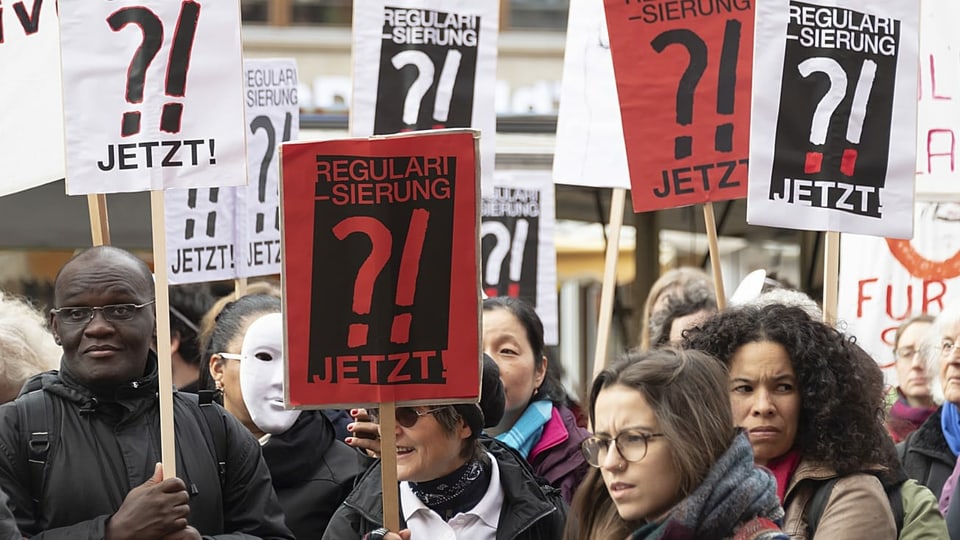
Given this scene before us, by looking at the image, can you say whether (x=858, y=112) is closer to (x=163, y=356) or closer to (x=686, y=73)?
(x=686, y=73)

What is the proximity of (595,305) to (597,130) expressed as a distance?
7192 millimetres

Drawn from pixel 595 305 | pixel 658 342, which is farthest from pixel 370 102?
pixel 595 305

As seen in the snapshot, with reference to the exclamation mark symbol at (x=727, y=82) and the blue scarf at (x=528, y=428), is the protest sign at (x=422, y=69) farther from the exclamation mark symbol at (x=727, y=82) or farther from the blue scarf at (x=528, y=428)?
the blue scarf at (x=528, y=428)

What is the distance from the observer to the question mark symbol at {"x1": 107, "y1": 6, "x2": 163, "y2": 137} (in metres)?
4.60

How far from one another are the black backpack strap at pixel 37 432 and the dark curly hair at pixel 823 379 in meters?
1.64

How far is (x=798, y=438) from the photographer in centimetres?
411

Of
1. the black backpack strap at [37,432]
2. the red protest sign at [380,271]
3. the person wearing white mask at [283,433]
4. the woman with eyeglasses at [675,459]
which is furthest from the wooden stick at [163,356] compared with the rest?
the woman with eyeglasses at [675,459]

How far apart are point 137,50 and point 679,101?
196 centimetres

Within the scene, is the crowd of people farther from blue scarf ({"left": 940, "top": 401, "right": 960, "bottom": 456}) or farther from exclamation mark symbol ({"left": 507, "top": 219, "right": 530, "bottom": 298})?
exclamation mark symbol ({"left": 507, "top": 219, "right": 530, "bottom": 298})

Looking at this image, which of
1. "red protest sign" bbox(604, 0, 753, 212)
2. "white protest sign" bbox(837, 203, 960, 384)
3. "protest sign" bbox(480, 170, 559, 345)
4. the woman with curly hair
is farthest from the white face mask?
"white protest sign" bbox(837, 203, 960, 384)

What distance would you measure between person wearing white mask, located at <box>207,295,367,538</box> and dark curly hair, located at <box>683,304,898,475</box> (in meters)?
1.42

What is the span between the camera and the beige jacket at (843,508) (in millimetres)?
3900

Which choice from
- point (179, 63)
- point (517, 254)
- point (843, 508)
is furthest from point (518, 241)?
point (843, 508)

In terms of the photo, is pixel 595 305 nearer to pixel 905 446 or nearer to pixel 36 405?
pixel 905 446
